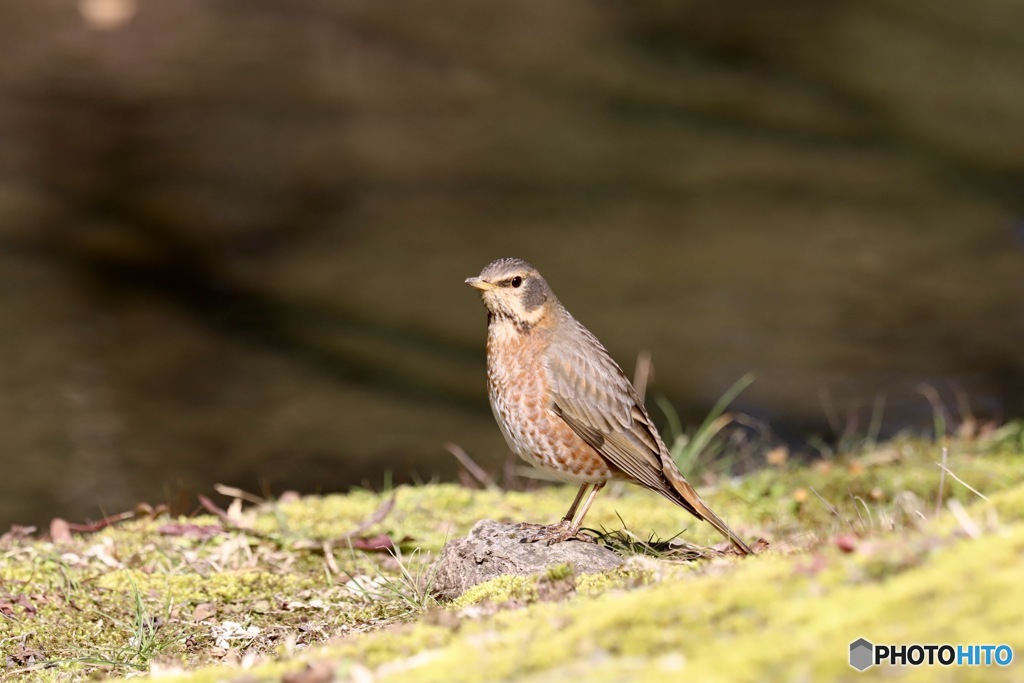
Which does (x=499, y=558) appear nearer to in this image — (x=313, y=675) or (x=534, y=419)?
(x=534, y=419)

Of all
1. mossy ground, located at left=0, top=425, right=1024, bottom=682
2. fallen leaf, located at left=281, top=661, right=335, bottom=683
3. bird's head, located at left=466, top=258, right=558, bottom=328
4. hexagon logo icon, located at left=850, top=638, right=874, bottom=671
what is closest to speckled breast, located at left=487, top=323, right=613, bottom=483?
bird's head, located at left=466, top=258, right=558, bottom=328

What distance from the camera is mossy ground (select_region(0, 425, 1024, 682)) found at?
2734 millimetres

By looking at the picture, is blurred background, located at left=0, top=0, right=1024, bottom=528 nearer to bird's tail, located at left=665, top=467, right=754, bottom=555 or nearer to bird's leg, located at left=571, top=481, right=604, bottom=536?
bird's leg, located at left=571, top=481, right=604, bottom=536

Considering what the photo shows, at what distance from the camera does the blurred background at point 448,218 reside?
10438 mm

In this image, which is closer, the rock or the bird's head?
the rock

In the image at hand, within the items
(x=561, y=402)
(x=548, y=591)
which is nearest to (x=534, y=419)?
(x=561, y=402)

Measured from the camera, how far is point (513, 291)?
5.44 metres

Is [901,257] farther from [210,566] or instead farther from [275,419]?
[210,566]

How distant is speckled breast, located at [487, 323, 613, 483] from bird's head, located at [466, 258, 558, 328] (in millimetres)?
119

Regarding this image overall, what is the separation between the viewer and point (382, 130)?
17.2m

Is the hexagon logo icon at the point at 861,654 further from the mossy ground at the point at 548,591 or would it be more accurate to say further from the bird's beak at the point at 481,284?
the bird's beak at the point at 481,284

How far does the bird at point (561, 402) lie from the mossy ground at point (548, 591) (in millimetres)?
343

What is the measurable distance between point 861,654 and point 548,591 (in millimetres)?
1506

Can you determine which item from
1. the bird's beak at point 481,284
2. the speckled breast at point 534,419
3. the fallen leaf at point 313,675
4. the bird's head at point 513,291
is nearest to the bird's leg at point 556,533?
the speckled breast at point 534,419
